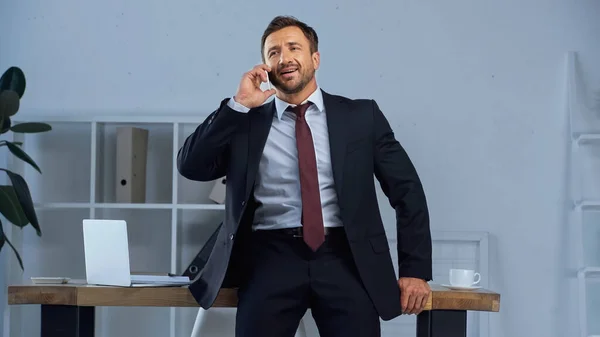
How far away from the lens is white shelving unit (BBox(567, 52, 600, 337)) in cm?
394

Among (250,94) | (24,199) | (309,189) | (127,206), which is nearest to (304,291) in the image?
(309,189)

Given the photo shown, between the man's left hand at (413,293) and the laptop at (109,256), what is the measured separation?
0.68 metres

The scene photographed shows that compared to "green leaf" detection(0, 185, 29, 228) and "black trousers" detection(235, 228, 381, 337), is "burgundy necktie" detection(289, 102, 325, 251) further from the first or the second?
"green leaf" detection(0, 185, 29, 228)

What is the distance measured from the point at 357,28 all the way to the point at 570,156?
1194 millimetres

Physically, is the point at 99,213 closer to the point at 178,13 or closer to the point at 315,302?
the point at 178,13

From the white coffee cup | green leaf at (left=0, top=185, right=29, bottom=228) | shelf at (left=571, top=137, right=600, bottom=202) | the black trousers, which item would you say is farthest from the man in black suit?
shelf at (left=571, top=137, right=600, bottom=202)

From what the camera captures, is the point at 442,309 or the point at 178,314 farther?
the point at 178,314

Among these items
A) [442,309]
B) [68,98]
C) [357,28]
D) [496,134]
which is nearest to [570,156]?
[496,134]

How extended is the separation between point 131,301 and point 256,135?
24.7 inches

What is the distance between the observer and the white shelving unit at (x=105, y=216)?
4184mm

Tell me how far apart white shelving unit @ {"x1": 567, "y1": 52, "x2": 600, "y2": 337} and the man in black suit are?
5.98ft

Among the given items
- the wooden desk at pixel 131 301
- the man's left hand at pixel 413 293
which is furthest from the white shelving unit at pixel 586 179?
the man's left hand at pixel 413 293

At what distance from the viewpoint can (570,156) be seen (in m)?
4.04

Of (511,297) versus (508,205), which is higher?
(508,205)
